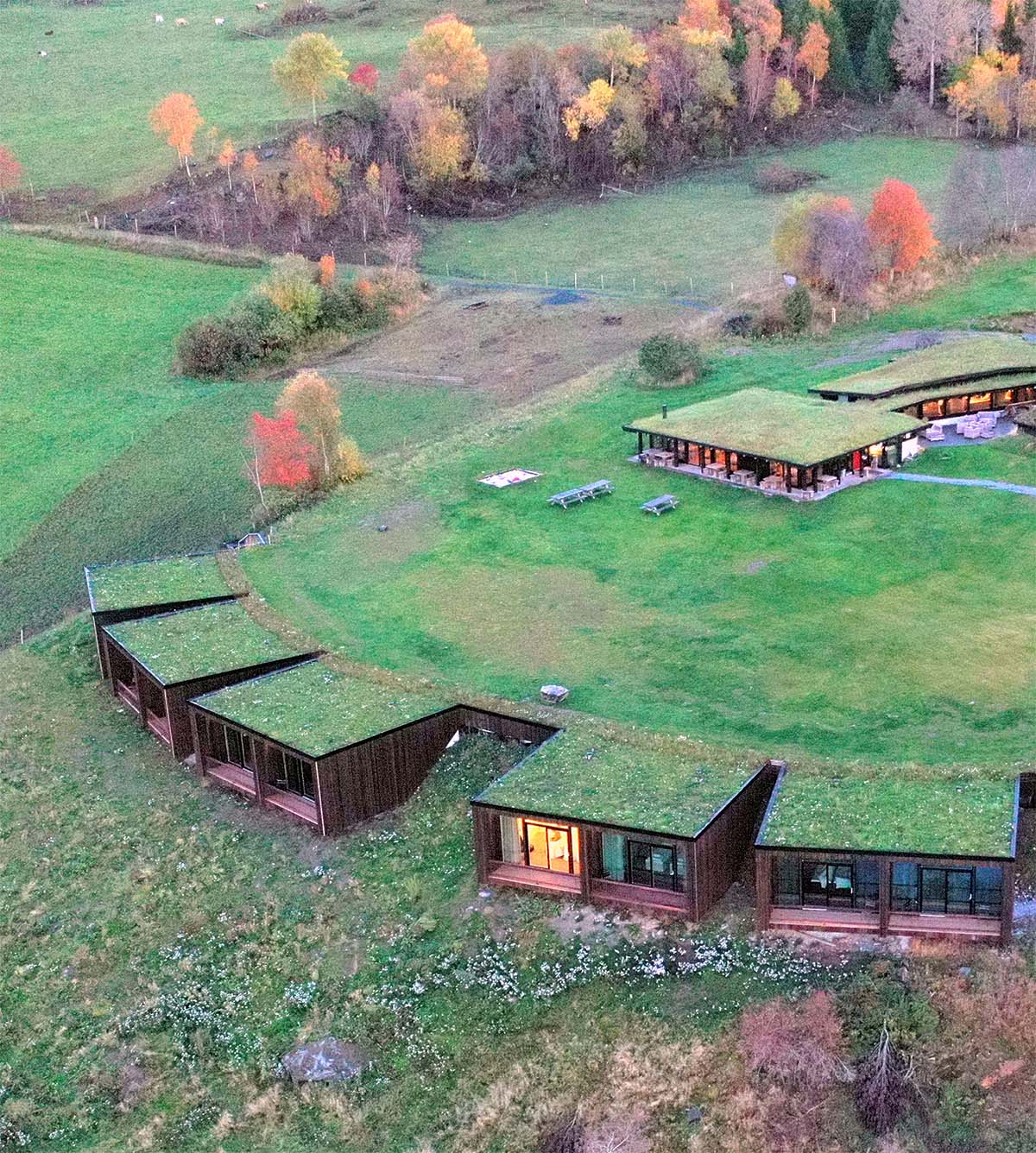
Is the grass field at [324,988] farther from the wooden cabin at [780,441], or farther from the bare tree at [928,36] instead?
the bare tree at [928,36]

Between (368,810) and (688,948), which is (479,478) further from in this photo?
(688,948)

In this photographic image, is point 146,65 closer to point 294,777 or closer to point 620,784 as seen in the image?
point 294,777

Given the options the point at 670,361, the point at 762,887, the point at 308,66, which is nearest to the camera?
the point at 762,887

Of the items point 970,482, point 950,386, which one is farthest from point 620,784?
point 950,386

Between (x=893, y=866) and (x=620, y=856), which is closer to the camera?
(x=893, y=866)

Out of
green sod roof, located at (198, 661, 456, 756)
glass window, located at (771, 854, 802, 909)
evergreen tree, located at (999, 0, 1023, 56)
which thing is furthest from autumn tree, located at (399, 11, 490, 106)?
glass window, located at (771, 854, 802, 909)

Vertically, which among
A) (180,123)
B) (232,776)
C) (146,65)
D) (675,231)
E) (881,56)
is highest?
(146,65)

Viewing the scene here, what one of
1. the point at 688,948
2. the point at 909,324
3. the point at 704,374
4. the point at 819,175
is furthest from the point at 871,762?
the point at 819,175
